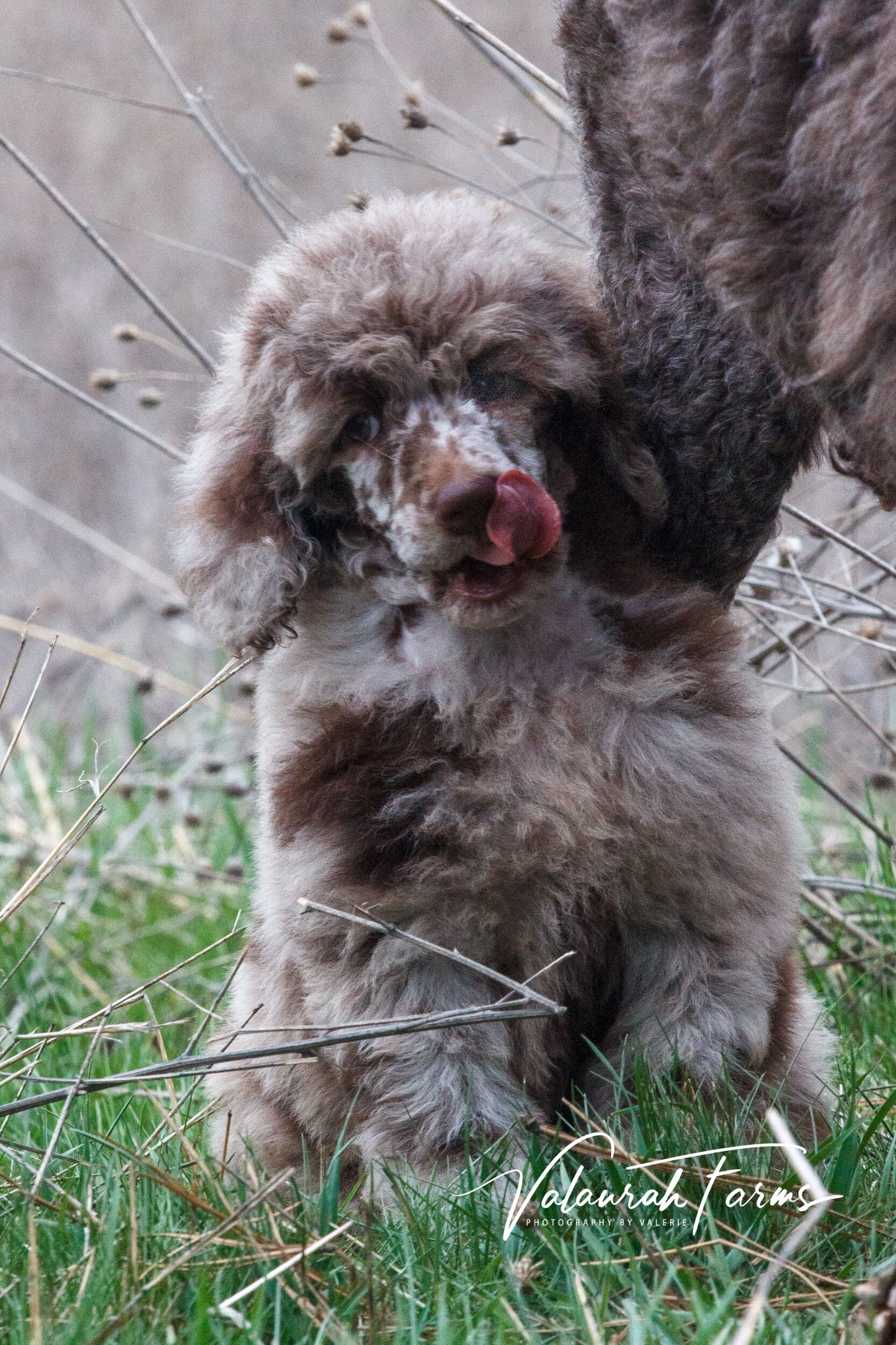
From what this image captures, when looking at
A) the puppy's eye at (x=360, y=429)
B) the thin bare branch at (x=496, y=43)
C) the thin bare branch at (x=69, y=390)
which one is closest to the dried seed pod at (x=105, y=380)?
the thin bare branch at (x=69, y=390)

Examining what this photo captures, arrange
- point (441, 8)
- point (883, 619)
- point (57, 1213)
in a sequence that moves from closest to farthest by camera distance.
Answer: point (57, 1213)
point (441, 8)
point (883, 619)

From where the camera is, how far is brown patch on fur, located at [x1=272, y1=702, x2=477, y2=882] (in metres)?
2.14

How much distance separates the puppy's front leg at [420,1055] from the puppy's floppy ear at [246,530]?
0.45 meters

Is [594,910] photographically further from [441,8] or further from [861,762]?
[861,762]

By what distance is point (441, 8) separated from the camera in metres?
2.69

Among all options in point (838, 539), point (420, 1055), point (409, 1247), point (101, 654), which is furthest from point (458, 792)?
point (101, 654)

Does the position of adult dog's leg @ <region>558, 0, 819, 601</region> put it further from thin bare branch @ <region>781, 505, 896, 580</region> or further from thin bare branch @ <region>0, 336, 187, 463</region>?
thin bare branch @ <region>0, 336, 187, 463</region>

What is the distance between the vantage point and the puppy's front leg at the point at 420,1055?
2150 millimetres

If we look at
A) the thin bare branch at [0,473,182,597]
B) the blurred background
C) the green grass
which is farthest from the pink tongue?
the blurred background

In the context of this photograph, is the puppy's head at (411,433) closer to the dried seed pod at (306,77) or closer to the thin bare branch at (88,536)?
the dried seed pod at (306,77)

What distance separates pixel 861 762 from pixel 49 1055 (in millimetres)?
2477

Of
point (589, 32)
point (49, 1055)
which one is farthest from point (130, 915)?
point (589, 32)

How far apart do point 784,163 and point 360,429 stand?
67cm

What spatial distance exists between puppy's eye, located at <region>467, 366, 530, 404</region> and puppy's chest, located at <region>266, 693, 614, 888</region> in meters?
0.43
